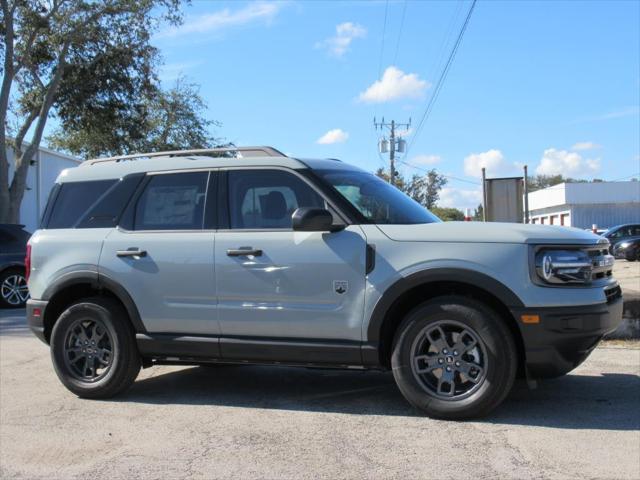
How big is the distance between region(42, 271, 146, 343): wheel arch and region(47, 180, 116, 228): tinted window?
530mm

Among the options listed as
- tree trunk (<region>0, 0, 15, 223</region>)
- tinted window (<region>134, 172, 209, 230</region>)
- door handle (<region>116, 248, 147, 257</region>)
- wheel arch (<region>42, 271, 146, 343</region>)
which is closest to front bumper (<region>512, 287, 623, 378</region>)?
tinted window (<region>134, 172, 209, 230</region>)

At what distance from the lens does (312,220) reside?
471 centimetres

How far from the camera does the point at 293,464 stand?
397 cm

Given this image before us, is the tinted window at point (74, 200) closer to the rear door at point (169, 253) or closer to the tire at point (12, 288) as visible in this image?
the rear door at point (169, 253)

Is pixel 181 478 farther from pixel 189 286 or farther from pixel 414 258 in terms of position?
pixel 414 258

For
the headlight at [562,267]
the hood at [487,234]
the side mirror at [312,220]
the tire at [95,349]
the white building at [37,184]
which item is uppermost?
the white building at [37,184]

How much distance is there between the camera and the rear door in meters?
5.21

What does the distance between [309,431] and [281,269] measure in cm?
121

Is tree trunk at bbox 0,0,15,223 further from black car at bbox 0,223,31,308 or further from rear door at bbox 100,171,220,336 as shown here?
rear door at bbox 100,171,220,336

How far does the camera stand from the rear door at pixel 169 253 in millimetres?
5211

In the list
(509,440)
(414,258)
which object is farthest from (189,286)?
(509,440)

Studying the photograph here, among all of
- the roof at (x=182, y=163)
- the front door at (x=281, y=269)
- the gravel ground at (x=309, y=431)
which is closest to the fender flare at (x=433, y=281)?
the front door at (x=281, y=269)

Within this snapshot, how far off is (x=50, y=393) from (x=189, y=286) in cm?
184

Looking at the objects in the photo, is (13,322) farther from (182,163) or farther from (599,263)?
(599,263)
